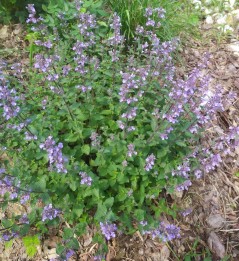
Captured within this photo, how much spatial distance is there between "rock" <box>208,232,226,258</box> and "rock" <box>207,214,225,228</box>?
0.11m

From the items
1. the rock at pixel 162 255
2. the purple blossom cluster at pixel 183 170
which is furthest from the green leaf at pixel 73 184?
the rock at pixel 162 255

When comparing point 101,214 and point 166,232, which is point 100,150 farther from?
point 166,232

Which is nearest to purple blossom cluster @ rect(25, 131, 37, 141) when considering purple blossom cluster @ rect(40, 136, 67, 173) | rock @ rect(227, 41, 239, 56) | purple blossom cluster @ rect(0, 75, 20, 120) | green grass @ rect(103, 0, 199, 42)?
purple blossom cluster @ rect(0, 75, 20, 120)

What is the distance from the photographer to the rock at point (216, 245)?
132 inches

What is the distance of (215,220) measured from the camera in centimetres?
356

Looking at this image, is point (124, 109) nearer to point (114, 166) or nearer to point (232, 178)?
point (114, 166)

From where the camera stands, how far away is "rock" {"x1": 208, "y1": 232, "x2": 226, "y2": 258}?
335 centimetres

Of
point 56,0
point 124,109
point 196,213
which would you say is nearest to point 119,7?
point 56,0

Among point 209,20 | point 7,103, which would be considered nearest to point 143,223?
point 7,103

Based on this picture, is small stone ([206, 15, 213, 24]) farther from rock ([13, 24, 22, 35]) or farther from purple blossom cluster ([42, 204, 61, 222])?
purple blossom cluster ([42, 204, 61, 222])

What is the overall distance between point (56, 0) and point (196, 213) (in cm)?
339

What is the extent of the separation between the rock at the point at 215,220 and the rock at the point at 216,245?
109mm

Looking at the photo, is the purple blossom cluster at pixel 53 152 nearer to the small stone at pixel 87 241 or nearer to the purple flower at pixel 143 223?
the purple flower at pixel 143 223

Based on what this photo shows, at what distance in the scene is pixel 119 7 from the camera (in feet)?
16.1
